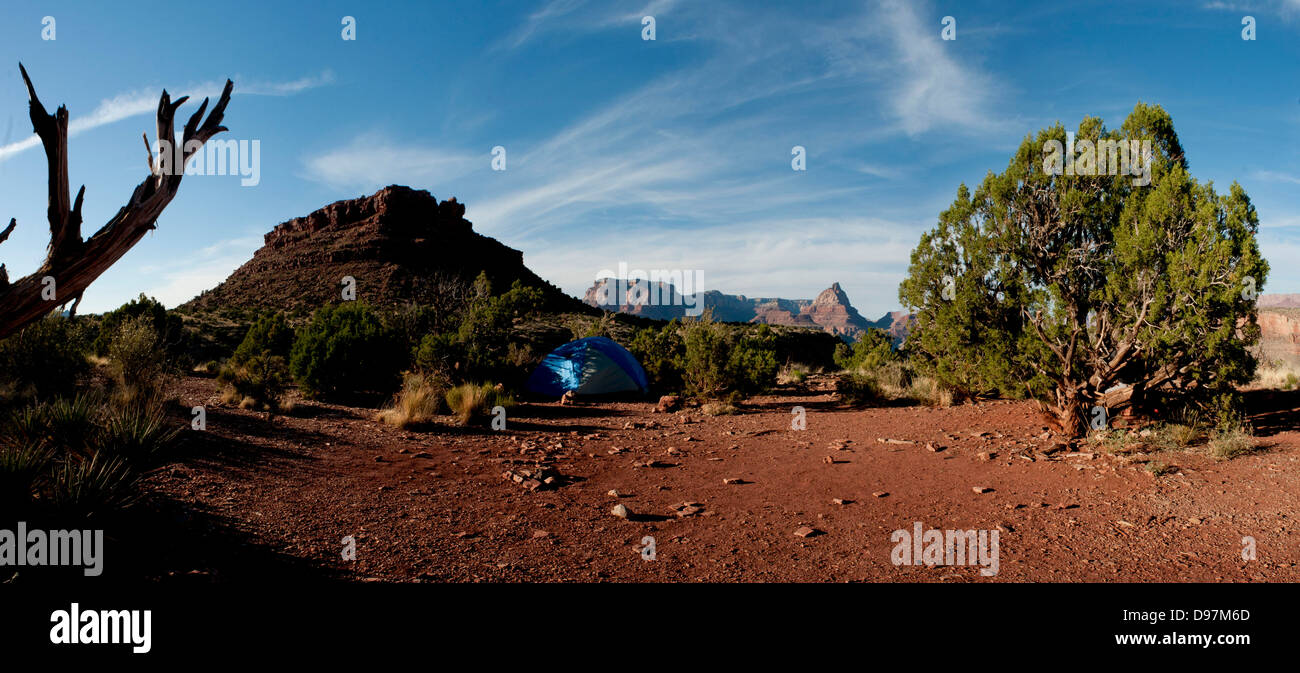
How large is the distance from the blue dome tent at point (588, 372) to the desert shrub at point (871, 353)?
5.94m

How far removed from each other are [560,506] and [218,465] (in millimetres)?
4017

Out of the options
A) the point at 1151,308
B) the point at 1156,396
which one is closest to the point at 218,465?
the point at 1151,308

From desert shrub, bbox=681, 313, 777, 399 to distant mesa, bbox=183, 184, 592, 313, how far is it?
23.3 m

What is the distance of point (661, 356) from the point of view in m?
17.0

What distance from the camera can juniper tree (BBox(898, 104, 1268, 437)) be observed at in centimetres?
733

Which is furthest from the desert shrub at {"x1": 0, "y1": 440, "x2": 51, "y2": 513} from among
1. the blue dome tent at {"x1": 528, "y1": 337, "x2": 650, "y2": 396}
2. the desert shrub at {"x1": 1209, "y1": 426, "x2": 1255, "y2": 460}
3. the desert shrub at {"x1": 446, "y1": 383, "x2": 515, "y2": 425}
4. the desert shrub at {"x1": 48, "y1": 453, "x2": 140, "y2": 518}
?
the desert shrub at {"x1": 1209, "y1": 426, "x2": 1255, "y2": 460}

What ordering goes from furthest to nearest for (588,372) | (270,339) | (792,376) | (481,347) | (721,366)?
(792,376) < (270,339) < (481,347) < (588,372) < (721,366)

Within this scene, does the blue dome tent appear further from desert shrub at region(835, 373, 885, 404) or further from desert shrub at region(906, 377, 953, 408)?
desert shrub at region(906, 377, 953, 408)

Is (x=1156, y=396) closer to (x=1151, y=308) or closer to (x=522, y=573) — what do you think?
(x=1151, y=308)

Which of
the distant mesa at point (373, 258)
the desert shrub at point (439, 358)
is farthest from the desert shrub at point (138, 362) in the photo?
the distant mesa at point (373, 258)

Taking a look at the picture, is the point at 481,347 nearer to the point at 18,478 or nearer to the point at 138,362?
the point at 138,362

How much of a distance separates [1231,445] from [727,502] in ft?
21.6

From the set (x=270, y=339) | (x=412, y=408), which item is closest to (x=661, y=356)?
(x=412, y=408)

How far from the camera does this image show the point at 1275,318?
31.1 metres
